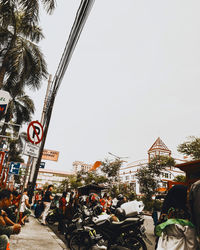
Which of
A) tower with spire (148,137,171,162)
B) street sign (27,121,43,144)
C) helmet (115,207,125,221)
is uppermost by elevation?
tower with spire (148,137,171,162)

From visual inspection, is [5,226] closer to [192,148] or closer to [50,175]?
[192,148]

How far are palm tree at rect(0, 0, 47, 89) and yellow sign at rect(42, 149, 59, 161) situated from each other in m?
4.39

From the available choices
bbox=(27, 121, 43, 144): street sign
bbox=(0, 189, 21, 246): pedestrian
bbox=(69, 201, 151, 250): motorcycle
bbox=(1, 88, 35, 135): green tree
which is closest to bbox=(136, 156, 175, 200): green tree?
bbox=(1, 88, 35, 135): green tree

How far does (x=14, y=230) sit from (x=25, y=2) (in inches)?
355

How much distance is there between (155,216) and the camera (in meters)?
11.4

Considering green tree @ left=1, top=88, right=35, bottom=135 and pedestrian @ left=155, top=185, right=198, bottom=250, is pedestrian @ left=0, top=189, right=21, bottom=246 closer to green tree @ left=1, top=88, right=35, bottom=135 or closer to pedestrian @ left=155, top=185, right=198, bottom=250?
pedestrian @ left=155, top=185, right=198, bottom=250

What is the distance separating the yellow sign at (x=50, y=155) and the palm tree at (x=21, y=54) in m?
4.39

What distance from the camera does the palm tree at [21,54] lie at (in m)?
11.7

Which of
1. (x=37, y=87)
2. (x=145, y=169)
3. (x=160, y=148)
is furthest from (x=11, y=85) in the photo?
(x=160, y=148)

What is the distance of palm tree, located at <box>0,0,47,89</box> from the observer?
11.7 m

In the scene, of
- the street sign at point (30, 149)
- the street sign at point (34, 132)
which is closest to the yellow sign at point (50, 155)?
the street sign at point (34, 132)

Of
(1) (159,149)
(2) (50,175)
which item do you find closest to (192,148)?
(1) (159,149)

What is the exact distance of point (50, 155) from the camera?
14.8 m

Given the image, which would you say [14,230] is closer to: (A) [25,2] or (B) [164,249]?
(B) [164,249]
